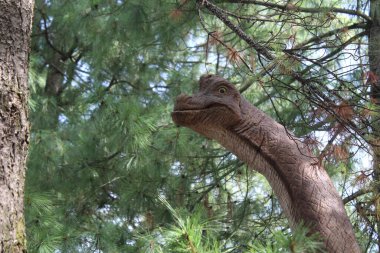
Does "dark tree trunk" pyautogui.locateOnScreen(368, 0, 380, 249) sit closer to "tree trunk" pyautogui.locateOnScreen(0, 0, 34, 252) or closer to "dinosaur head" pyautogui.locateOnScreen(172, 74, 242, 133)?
"dinosaur head" pyautogui.locateOnScreen(172, 74, 242, 133)

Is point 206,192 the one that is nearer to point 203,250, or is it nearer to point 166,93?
point 166,93

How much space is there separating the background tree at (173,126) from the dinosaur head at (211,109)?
235mm

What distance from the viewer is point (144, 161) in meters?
4.28

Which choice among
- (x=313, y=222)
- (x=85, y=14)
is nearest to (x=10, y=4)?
(x=313, y=222)

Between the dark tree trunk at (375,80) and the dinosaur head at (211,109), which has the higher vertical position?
the dark tree trunk at (375,80)

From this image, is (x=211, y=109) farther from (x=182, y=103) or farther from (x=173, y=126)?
(x=173, y=126)

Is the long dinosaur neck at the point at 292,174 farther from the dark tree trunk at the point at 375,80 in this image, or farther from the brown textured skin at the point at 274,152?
the dark tree trunk at the point at 375,80

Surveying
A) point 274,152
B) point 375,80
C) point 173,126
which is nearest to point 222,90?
point 274,152

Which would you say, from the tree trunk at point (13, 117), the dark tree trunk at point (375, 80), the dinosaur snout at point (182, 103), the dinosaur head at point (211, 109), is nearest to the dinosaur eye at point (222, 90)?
the dinosaur head at point (211, 109)

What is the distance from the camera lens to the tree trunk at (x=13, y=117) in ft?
6.31

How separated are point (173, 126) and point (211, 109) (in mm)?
2064

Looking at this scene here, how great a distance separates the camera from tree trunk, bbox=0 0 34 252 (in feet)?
6.31

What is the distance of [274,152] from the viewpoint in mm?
2375

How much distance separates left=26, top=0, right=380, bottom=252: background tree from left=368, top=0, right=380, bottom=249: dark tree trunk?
1 cm
